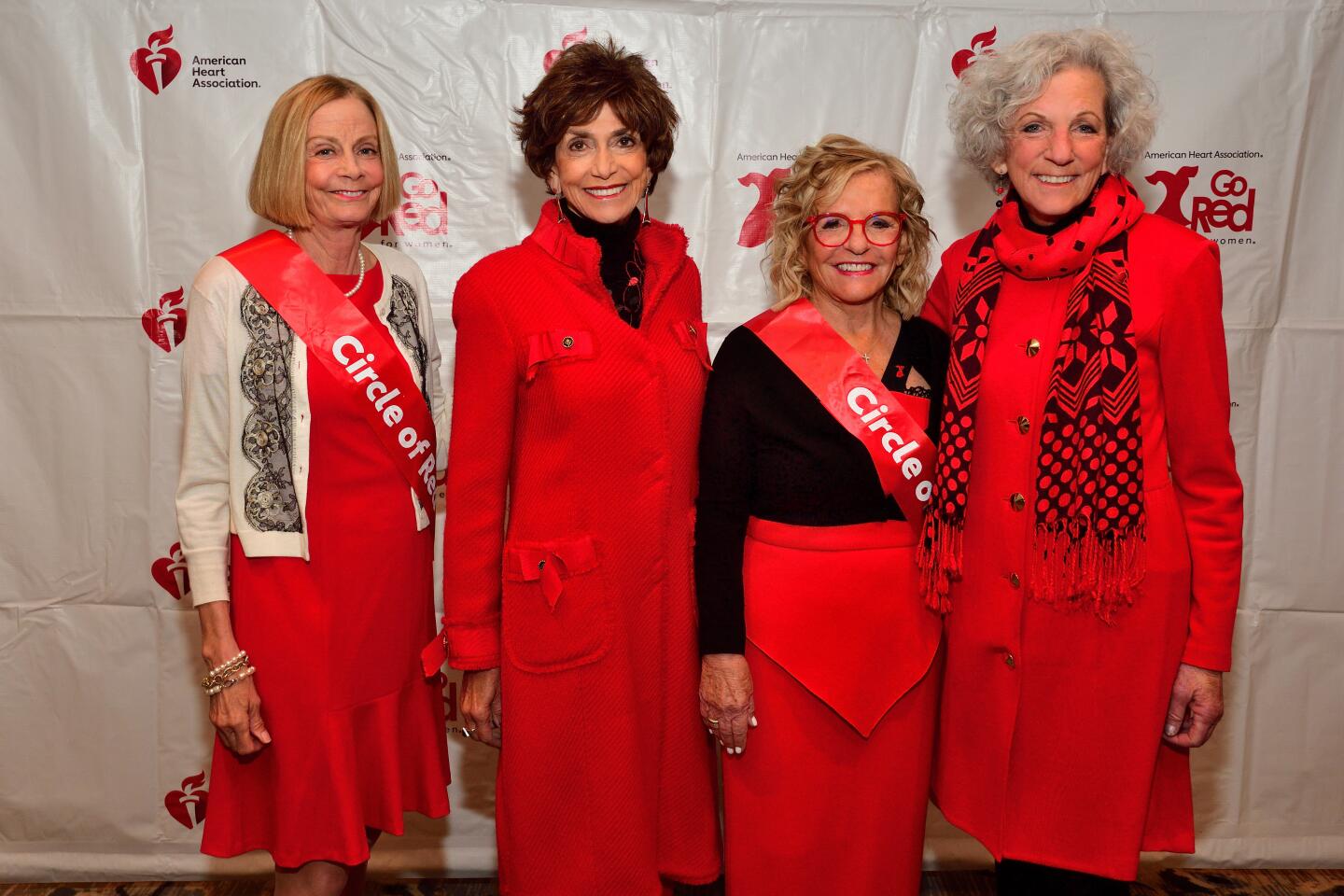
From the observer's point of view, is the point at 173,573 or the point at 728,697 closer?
the point at 728,697

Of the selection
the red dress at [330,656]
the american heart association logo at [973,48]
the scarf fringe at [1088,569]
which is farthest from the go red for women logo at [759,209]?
the scarf fringe at [1088,569]

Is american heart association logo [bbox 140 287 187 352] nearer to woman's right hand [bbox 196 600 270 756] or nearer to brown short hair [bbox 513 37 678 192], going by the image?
woman's right hand [bbox 196 600 270 756]

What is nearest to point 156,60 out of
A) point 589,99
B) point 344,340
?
point 344,340

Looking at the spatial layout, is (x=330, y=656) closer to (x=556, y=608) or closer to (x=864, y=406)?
(x=556, y=608)

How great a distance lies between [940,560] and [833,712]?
29 cm

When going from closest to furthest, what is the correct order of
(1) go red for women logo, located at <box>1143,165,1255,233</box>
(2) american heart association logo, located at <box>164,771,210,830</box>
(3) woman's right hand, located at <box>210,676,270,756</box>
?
(3) woman's right hand, located at <box>210,676,270,756</box>
(1) go red for women logo, located at <box>1143,165,1255,233</box>
(2) american heart association logo, located at <box>164,771,210,830</box>

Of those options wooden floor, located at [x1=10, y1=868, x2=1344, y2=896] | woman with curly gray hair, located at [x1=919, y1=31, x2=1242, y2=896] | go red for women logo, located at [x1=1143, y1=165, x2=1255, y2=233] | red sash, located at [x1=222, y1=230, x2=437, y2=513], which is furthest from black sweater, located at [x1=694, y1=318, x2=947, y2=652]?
go red for women logo, located at [x1=1143, y1=165, x2=1255, y2=233]

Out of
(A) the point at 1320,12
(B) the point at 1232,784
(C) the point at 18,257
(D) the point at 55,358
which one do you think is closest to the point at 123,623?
(D) the point at 55,358

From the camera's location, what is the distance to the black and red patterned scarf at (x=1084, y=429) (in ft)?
4.79

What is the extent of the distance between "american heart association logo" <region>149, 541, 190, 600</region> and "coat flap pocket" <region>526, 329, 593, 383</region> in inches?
50.1

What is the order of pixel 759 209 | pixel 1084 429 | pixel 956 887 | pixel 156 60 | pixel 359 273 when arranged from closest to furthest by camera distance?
pixel 1084 429, pixel 359 273, pixel 156 60, pixel 759 209, pixel 956 887

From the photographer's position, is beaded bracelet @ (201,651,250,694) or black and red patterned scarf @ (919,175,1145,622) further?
beaded bracelet @ (201,651,250,694)

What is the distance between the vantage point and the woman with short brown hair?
1.55 metres

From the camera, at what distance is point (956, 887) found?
2457mm
